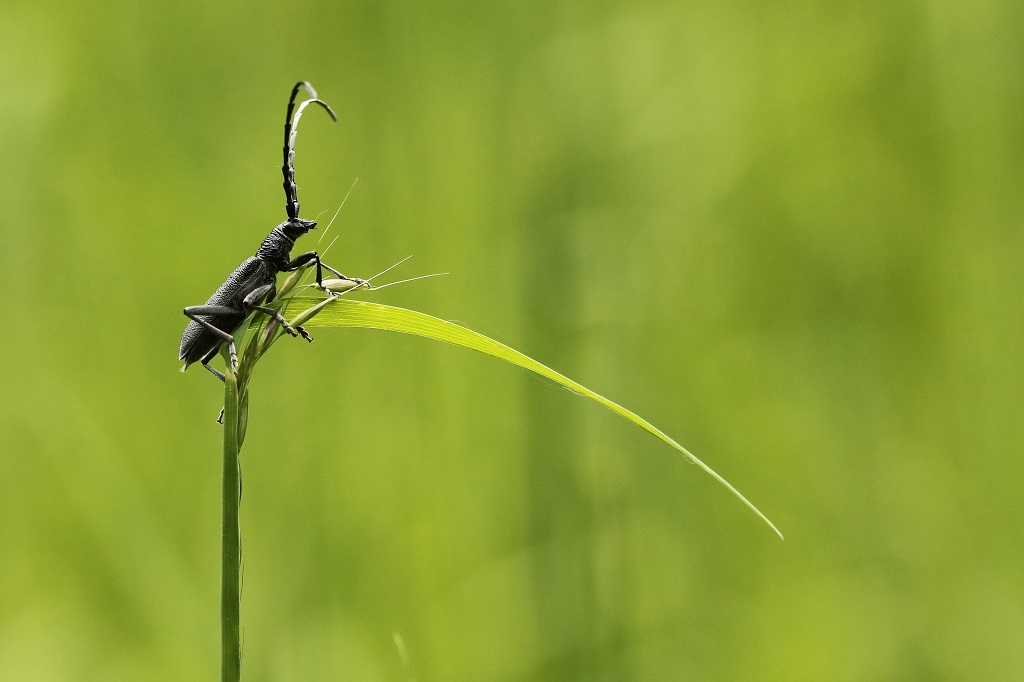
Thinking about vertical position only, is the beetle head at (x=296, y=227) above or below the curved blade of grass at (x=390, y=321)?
above

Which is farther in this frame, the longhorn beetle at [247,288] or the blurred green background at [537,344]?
the blurred green background at [537,344]

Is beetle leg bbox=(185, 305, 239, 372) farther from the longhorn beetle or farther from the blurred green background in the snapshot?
the blurred green background

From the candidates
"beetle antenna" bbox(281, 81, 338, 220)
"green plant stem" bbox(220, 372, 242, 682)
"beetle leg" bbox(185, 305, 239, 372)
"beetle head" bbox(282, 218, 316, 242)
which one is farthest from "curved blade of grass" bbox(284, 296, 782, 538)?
"beetle head" bbox(282, 218, 316, 242)

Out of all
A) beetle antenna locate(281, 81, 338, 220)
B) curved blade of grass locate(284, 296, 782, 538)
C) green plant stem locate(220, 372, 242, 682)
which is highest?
beetle antenna locate(281, 81, 338, 220)

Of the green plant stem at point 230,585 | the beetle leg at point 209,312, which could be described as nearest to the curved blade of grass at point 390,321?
the green plant stem at point 230,585

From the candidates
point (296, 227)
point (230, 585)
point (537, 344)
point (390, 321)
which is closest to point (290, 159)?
point (296, 227)

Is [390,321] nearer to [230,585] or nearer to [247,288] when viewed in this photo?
[230,585]

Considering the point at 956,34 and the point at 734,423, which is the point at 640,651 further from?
the point at 956,34

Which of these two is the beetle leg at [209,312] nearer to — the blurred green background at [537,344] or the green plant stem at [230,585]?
the green plant stem at [230,585]
